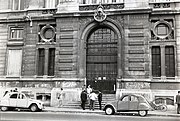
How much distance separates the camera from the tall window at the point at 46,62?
25.8 m

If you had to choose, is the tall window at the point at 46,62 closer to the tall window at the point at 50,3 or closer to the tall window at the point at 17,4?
the tall window at the point at 50,3

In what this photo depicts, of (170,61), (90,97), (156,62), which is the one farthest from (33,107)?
(170,61)

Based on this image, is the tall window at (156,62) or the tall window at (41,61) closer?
the tall window at (156,62)

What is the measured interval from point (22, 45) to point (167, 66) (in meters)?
15.3

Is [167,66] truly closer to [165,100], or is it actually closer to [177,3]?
[165,100]

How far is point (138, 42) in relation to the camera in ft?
76.4

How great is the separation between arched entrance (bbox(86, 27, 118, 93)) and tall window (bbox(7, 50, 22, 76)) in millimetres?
7610

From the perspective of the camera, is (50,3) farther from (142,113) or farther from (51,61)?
(142,113)

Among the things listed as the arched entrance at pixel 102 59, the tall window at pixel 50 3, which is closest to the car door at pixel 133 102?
the arched entrance at pixel 102 59

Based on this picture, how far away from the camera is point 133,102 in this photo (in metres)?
18.1

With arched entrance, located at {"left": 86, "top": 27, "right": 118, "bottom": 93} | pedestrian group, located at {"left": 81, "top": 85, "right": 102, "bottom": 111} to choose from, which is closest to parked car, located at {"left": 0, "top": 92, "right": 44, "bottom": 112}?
pedestrian group, located at {"left": 81, "top": 85, "right": 102, "bottom": 111}

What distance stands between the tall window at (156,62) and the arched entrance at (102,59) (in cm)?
360

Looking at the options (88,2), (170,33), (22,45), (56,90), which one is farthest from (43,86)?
(170,33)

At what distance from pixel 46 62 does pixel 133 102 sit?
11.3m
